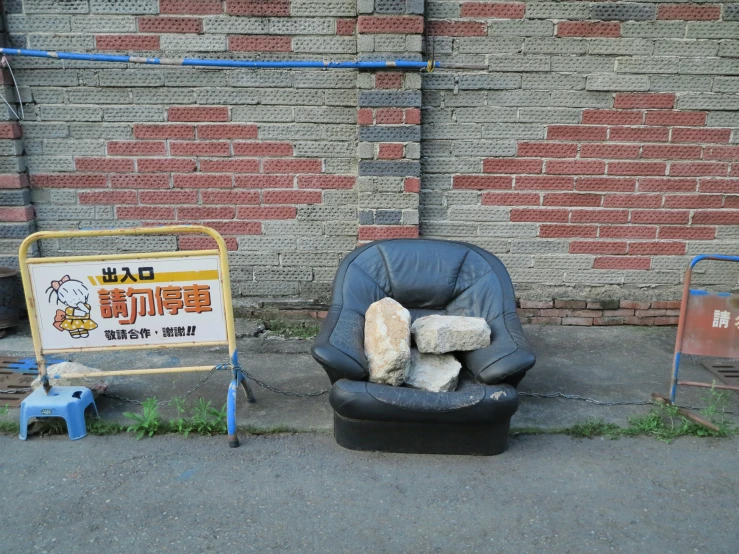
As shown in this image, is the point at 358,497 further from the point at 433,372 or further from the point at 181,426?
the point at 181,426

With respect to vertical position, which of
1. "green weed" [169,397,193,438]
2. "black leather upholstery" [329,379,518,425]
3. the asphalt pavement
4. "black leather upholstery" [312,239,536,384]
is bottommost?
the asphalt pavement

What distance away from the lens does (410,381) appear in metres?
3.97

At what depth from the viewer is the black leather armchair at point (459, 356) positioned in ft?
12.0

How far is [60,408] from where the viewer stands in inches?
154

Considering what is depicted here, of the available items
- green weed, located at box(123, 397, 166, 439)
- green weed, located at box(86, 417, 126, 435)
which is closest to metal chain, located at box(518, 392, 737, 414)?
green weed, located at box(123, 397, 166, 439)

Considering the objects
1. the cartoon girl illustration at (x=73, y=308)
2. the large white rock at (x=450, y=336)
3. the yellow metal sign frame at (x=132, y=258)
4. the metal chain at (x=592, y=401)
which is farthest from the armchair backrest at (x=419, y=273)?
the cartoon girl illustration at (x=73, y=308)

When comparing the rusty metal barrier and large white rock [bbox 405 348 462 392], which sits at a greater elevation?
the rusty metal barrier

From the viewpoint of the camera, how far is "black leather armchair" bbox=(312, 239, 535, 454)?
12.0ft

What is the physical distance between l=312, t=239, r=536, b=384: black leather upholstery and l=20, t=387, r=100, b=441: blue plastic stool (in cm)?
161

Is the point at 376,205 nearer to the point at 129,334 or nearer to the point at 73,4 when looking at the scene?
the point at 129,334

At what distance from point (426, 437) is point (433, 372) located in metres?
0.43

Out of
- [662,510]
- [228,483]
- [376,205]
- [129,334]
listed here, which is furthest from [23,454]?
[662,510]

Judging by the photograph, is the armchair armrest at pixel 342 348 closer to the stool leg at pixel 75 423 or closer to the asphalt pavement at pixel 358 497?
the asphalt pavement at pixel 358 497

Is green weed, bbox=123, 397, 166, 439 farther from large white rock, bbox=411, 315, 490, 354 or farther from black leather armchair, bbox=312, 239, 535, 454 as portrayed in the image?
large white rock, bbox=411, 315, 490, 354
